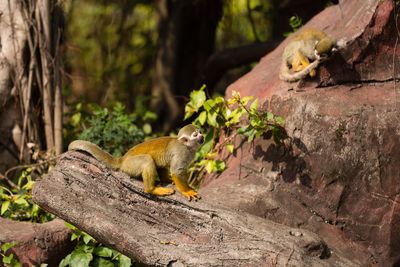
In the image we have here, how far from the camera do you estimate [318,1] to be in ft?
33.7

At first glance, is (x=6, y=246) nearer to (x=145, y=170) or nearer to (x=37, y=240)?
(x=37, y=240)

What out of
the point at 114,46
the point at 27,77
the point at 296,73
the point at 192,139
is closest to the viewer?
the point at 192,139

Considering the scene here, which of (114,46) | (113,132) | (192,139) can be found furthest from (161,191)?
(114,46)

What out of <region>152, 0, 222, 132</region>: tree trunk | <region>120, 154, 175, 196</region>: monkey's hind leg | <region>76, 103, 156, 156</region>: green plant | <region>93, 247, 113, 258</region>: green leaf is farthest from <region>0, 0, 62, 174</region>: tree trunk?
<region>152, 0, 222, 132</region>: tree trunk

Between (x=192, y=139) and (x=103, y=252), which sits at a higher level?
(x=192, y=139)

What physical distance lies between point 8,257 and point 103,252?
0.78 meters

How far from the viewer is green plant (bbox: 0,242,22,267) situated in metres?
5.71

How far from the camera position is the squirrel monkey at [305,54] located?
20.5 feet

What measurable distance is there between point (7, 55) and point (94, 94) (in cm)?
404

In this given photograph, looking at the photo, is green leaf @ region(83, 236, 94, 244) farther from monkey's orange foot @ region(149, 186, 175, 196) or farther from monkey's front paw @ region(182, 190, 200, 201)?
monkey's front paw @ region(182, 190, 200, 201)

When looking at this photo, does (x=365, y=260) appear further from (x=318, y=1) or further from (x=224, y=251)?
(x=318, y=1)

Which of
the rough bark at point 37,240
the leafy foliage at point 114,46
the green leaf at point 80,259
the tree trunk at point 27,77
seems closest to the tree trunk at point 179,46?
the leafy foliage at point 114,46

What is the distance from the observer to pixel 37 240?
596 centimetres

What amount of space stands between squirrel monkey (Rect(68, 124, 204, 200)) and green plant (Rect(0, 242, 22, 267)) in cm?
106
